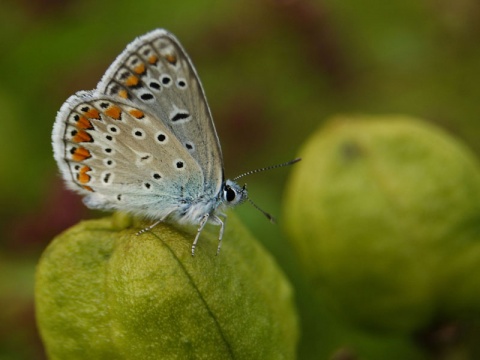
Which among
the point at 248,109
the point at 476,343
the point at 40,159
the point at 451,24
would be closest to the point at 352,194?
the point at 476,343

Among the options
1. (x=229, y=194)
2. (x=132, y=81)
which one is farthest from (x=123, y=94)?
(x=229, y=194)

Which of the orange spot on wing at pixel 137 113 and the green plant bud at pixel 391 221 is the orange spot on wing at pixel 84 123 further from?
the green plant bud at pixel 391 221

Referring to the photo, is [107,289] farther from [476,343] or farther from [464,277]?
[476,343]

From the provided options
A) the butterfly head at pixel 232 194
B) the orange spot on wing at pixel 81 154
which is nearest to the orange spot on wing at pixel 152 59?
the orange spot on wing at pixel 81 154

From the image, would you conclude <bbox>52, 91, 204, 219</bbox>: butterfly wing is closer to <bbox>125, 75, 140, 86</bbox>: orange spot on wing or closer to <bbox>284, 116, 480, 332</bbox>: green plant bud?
<bbox>125, 75, 140, 86</bbox>: orange spot on wing

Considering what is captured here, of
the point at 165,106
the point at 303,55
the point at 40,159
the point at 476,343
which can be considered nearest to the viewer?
the point at 165,106

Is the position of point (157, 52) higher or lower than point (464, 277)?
higher

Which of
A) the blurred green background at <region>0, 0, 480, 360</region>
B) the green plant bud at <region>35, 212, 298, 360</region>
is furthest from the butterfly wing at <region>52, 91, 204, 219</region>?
the blurred green background at <region>0, 0, 480, 360</region>
